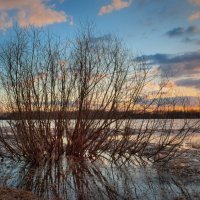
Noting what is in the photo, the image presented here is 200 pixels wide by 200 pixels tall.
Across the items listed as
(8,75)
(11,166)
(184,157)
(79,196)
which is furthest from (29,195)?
(184,157)

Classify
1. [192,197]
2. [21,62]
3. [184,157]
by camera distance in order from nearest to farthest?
[192,197], [21,62], [184,157]

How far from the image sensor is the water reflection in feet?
26.8

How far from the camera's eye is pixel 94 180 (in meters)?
9.80

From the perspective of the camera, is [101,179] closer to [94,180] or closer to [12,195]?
[94,180]

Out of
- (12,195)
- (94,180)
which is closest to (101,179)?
(94,180)

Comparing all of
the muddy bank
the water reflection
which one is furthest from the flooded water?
the muddy bank

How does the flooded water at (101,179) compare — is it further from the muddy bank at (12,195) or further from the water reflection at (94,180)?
the muddy bank at (12,195)

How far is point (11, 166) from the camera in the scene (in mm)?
12273

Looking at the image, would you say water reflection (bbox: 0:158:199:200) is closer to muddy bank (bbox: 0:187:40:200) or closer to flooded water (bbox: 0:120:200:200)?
flooded water (bbox: 0:120:200:200)

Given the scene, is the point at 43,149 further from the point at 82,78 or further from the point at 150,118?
the point at 150,118

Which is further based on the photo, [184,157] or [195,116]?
[184,157]

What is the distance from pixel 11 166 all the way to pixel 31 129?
56.3 inches

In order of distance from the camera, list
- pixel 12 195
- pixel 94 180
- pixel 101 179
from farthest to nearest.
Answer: pixel 101 179 → pixel 94 180 → pixel 12 195

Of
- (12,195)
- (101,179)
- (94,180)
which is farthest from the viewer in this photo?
(101,179)
